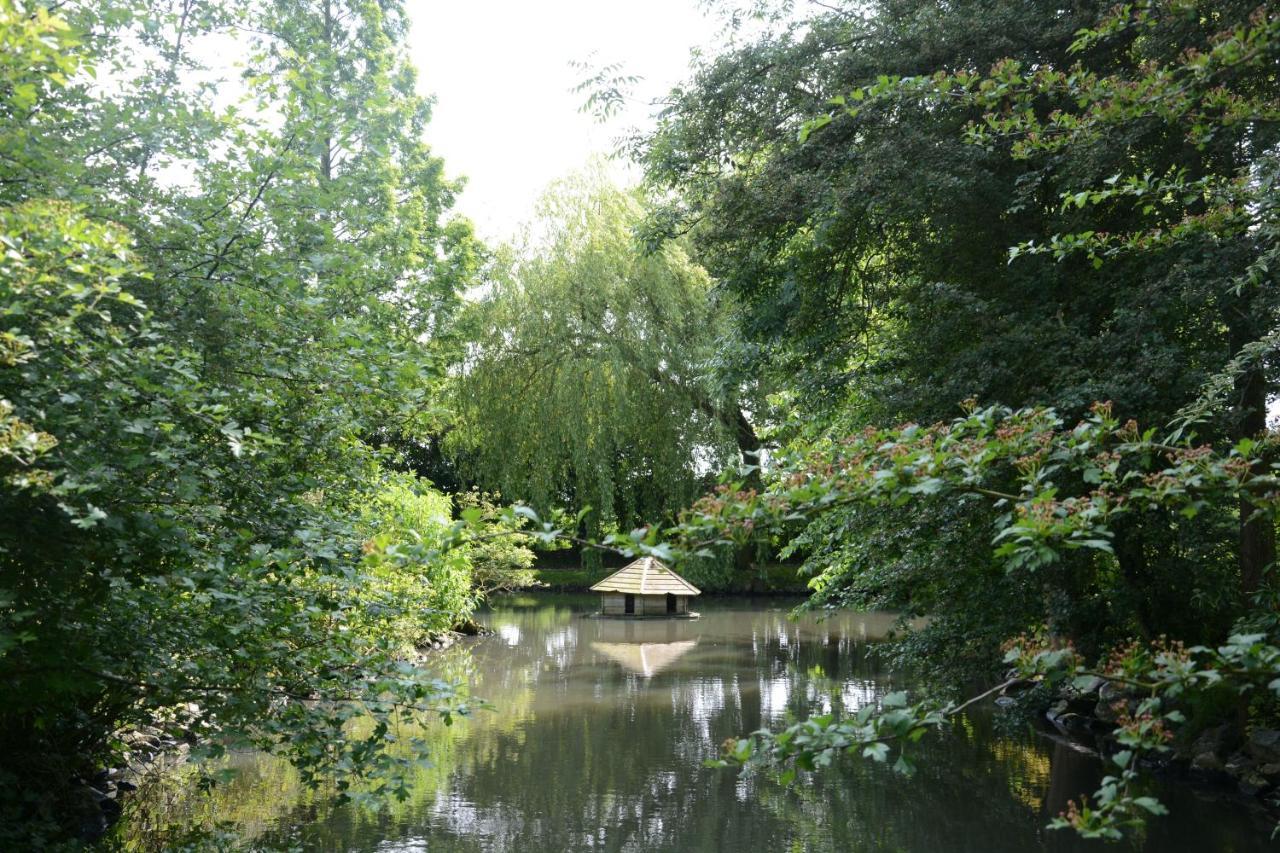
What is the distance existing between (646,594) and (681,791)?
35.0ft

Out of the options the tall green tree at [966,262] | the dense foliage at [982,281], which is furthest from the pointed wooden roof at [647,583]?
the tall green tree at [966,262]

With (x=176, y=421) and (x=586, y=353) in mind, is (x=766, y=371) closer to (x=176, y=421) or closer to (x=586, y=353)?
(x=176, y=421)

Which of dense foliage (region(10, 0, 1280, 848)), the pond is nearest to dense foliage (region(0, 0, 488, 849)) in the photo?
dense foliage (region(10, 0, 1280, 848))

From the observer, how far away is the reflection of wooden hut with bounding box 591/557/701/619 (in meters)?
17.6

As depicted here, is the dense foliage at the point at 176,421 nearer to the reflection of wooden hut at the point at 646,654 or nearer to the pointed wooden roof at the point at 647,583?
the reflection of wooden hut at the point at 646,654

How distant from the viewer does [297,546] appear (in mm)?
3969

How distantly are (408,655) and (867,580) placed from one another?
5561 millimetres

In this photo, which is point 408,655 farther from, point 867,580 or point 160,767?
point 867,580

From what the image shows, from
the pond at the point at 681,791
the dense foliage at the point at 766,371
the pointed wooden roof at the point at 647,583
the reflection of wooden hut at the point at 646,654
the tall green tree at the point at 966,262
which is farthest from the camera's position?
the pointed wooden roof at the point at 647,583

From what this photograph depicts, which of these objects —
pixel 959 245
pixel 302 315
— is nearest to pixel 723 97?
pixel 959 245

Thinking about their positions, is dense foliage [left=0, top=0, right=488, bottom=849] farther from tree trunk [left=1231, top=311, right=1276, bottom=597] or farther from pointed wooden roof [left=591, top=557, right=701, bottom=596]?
pointed wooden roof [left=591, top=557, right=701, bottom=596]

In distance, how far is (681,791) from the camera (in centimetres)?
684

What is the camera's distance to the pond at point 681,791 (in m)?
5.86

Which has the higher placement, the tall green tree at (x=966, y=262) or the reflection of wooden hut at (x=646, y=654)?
the tall green tree at (x=966, y=262)
